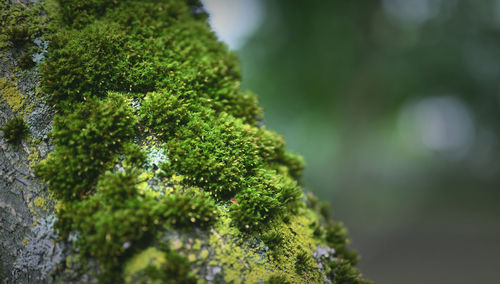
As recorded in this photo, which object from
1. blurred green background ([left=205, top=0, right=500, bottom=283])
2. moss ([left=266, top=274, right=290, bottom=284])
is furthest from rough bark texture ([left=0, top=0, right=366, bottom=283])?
blurred green background ([left=205, top=0, right=500, bottom=283])

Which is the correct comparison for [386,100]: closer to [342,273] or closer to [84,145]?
[342,273]

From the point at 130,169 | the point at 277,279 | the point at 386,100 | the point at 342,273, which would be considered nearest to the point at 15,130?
the point at 130,169

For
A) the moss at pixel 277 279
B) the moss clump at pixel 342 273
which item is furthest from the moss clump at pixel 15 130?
the moss clump at pixel 342 273

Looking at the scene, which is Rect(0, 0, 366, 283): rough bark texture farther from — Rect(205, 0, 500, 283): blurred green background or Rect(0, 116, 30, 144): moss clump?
Rect(205, 0, 500, 283): blurred green background

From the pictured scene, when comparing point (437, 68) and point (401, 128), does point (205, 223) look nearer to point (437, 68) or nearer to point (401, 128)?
point (437, 68)

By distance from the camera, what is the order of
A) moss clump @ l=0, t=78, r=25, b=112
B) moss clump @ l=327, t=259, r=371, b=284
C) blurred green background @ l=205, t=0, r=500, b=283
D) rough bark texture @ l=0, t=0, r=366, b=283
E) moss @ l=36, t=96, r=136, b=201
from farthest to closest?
blurred green background @ l=205, t=0, r=500, b=283 < moss clump @ l=327, t=259, r=371, b=284 < moss clump @ l=0, t=78, r=25, b=112 < moss @ l=36, t=96, r=136, b=201 < rough bark texture @ l=0, t=0, r=366, b=283

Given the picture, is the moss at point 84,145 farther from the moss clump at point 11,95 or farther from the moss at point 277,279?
the moss at point 277,279

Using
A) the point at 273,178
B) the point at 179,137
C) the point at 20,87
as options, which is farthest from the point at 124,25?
the point at 273,178
